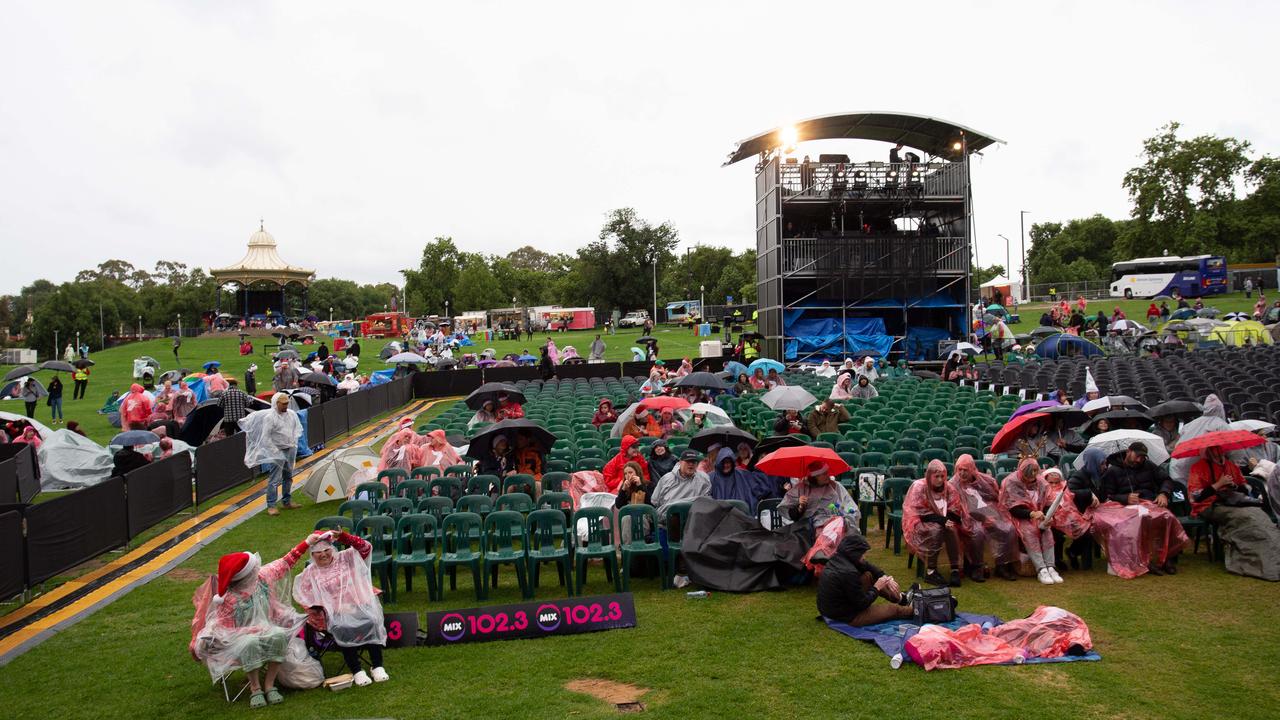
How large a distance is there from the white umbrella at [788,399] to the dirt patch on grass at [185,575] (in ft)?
29.7

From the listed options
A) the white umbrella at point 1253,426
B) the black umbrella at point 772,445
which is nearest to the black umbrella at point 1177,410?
the white umbrella at point 1253,426

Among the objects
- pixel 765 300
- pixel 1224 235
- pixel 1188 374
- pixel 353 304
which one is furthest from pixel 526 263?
pixel 1188 374

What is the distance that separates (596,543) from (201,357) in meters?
48.2

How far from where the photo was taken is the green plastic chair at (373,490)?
1127 centimetres

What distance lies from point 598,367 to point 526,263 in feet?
497

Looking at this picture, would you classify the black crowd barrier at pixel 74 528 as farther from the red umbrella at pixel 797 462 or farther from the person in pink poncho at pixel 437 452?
the red umbrella at pixel 797 462

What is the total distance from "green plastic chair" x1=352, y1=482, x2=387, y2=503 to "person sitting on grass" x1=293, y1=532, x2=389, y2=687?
3.87 metres

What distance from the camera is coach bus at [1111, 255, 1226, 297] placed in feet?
186

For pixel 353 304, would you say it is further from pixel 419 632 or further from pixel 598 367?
pixel 419 632

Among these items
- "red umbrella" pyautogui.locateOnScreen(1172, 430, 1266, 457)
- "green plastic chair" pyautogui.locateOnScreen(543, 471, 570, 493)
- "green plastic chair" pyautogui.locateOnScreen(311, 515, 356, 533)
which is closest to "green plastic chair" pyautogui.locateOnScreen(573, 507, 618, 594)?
A: "green plastic chair" pyautogui.locateOnScreen(543, 471, 570, 493)

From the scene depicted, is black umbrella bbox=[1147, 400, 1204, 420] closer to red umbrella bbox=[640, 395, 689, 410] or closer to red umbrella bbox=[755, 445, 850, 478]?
red umbrella bbox=[755, 445, 850, 478]

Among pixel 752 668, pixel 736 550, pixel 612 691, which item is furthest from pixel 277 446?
pixel 752 668

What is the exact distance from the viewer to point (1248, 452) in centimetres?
1083

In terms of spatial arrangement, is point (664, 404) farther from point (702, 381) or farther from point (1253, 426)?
point (1253, 426)
